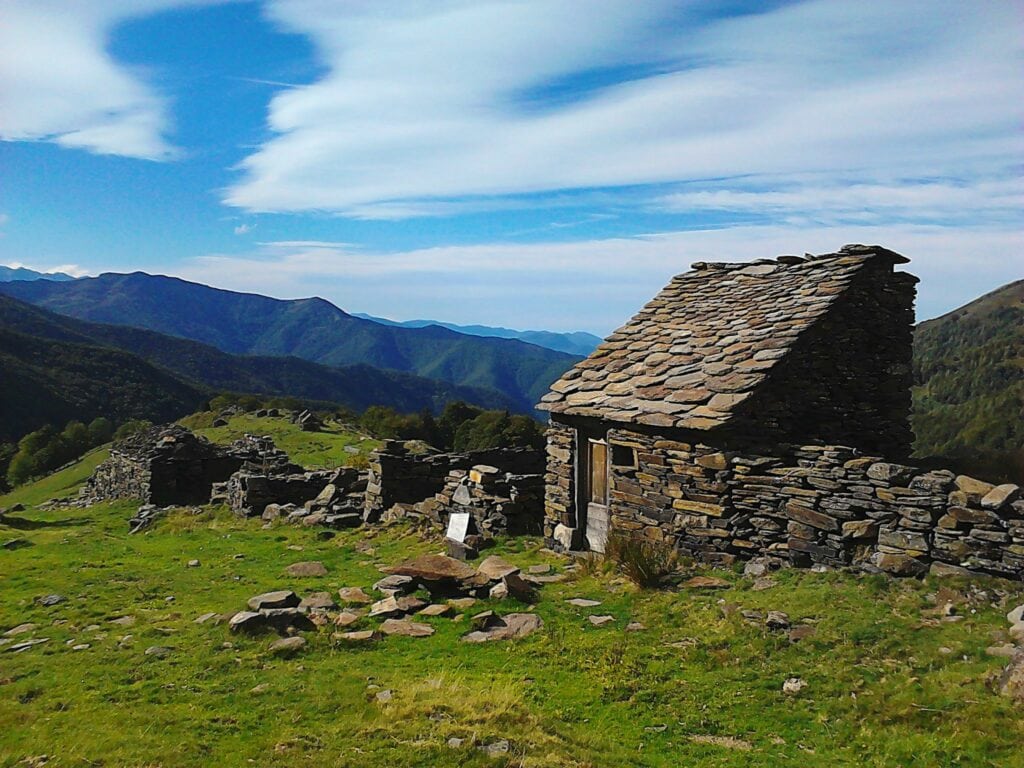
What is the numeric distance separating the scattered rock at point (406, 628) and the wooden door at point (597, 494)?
16.2 feet

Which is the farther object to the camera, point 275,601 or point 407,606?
point 407,606

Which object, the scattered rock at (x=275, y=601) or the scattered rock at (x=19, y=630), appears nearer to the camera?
the scattered rock at (x=19, y=630)

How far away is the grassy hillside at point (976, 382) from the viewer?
127ft

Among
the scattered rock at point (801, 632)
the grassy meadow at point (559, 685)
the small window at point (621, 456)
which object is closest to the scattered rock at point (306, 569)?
the grassy meadow at point (559, 685)

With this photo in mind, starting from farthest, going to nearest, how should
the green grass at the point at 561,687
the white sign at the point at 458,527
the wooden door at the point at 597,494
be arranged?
the white sign at the point at 458,527, the wooden door at the point at 597,494, the green grass at the point at 561,687

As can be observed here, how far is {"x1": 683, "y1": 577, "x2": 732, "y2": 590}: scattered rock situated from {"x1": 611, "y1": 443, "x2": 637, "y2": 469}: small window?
2.96 meters

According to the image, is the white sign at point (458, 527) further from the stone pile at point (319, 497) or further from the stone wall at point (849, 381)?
the stone wall at point (849, 381)

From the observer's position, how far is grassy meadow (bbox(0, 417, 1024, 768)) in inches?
223

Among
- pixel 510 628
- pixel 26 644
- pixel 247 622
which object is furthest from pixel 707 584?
pixel 26 644

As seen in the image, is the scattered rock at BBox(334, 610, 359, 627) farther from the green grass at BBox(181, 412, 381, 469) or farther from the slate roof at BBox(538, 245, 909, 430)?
the green grass at BBox(181, 412, 381, 469)

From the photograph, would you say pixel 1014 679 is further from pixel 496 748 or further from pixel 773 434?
pixel 773 434

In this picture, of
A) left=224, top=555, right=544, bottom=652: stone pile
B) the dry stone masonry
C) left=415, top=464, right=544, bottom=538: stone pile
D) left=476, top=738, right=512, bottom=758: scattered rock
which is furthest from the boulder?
left=476, top=738, right=512, bottom=758: scattered rock

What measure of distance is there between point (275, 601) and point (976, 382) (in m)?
86.1

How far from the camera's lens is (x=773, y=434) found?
38.0 ft
